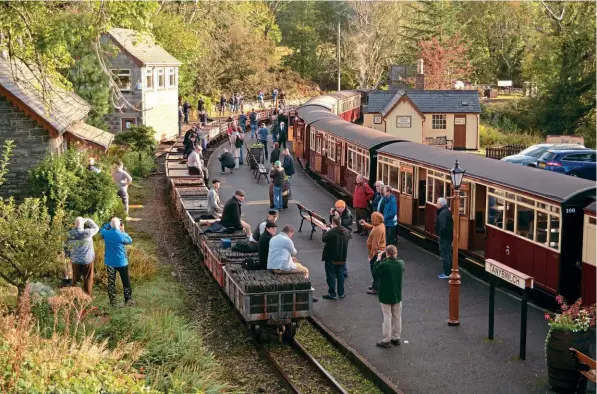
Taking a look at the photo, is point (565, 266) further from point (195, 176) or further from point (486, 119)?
point (486, 119)

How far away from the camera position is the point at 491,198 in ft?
62.0

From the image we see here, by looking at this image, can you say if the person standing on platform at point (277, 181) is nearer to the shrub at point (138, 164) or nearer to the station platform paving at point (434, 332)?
the station platform paving at point (434, 332)

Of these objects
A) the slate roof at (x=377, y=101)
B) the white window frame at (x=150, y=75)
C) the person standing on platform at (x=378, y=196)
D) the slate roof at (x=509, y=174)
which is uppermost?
the white window frame at (x=150, y=75)

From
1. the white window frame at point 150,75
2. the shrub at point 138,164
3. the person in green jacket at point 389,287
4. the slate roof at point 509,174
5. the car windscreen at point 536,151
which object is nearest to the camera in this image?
the person in green jacket at point 389,287

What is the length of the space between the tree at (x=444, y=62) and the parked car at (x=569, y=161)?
3798cm

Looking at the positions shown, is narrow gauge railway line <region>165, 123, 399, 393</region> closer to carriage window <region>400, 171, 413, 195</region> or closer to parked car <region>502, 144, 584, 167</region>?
carriage window <region>400, 171, 413, 195</region>

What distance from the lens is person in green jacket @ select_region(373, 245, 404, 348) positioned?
46.7 feet

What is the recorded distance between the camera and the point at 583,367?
1206 centimetres

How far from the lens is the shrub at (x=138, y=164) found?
3496 centimetres

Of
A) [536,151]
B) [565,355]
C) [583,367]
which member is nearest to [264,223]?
[565,355]

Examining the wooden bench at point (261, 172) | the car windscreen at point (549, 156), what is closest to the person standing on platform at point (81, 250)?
the wooden bench at point (261, 172)

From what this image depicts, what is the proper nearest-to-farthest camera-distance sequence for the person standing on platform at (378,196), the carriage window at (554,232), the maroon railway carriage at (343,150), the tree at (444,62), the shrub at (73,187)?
the carriage window at (554,232) → the person standing on platform at (378,196) → the shrub at (73,187) → the maroon railway carriage at (343,150) → the tree at (444,62)

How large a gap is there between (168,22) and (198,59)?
1034 cm

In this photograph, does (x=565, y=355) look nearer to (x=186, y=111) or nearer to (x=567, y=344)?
(x=567, y=344)
